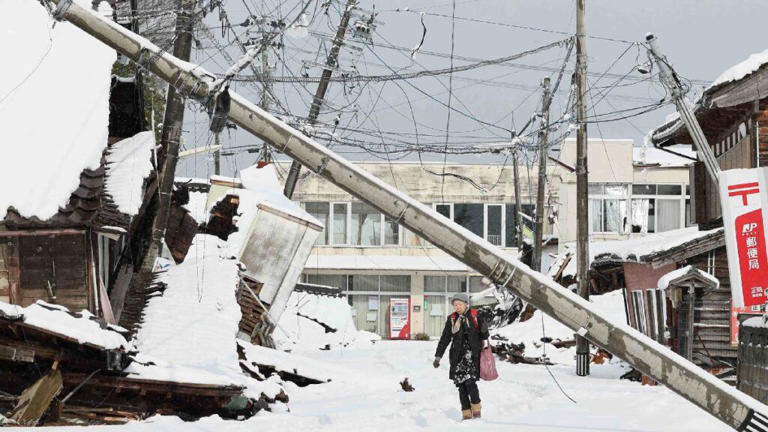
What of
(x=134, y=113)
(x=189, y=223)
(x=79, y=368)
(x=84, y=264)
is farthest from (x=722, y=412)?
(x=189, y=223)

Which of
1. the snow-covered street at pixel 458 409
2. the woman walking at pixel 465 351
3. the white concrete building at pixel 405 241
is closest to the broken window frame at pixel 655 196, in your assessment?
the white concrete building at pixel 405 241

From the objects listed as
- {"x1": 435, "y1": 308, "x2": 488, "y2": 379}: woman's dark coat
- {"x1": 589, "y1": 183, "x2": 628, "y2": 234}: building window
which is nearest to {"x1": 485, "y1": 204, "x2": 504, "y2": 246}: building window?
{"x1": 589, "y1": 183, "x2": 628, "y2": 234}: building window

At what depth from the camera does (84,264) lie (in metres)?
16.3

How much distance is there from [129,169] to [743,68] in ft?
39.0

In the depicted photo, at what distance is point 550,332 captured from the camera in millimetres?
33656

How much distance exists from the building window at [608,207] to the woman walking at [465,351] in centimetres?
4046

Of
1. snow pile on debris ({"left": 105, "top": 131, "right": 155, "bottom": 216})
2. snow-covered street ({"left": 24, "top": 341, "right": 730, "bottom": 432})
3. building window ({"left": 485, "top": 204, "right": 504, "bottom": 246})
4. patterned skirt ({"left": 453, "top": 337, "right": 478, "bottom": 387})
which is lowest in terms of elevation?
snow-covered street ({"left": 24, "top": 341, "right": 730, "bottom": 432})

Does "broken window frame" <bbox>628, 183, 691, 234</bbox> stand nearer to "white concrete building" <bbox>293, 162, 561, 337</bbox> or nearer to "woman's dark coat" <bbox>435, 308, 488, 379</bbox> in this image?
"white concrete building" <bbox>293, 162, 561, 337</bbox>

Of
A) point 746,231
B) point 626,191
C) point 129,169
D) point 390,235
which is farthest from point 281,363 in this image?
point 390,235

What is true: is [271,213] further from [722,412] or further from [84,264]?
[722,412]

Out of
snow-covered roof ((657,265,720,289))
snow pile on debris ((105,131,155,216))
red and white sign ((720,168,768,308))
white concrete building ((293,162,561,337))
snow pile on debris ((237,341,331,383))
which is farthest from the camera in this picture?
white concrete building ((293,162,561,337))

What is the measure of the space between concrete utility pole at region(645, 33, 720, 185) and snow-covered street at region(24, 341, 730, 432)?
335cm

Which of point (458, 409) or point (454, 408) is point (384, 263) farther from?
point (458, 409)

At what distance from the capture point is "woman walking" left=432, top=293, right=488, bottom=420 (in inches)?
535
